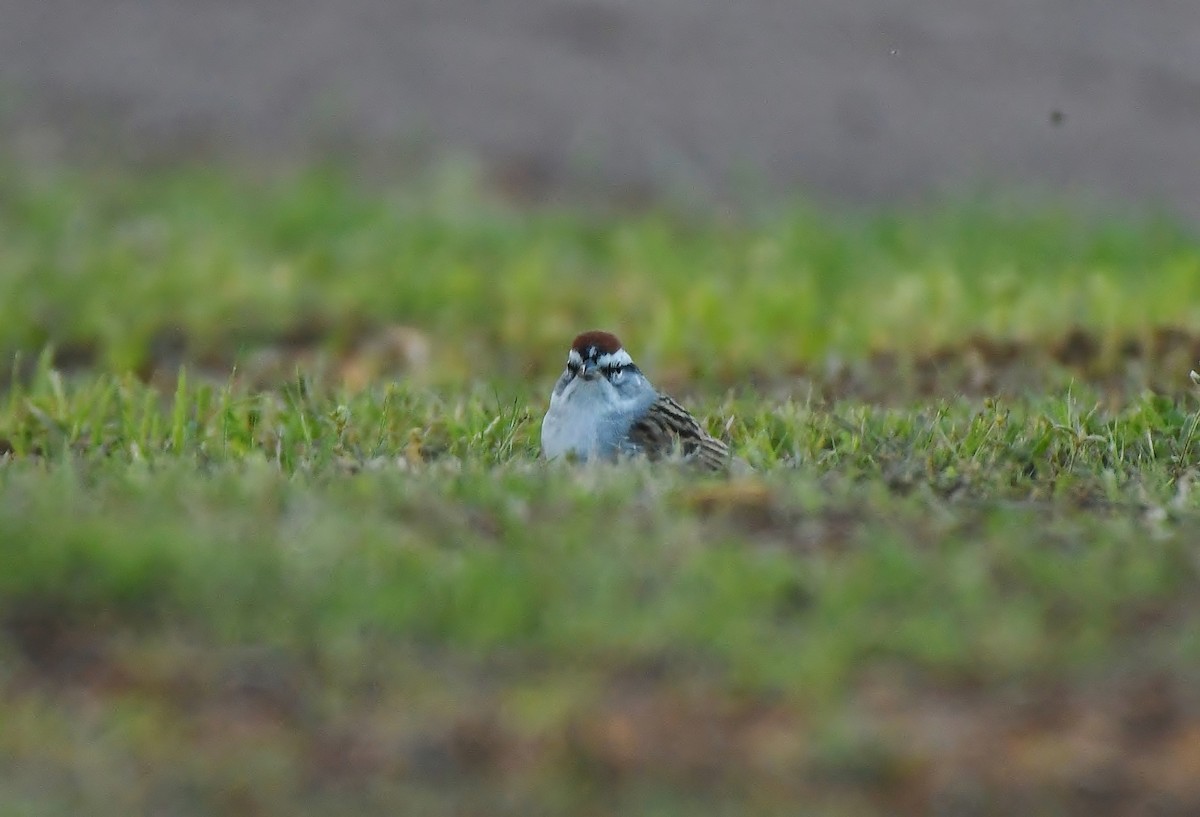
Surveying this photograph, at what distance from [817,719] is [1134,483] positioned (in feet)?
7.75

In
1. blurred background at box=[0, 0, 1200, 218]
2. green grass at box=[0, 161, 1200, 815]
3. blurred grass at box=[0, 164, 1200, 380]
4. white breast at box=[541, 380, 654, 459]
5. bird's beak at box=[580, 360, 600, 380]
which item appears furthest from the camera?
blurred background at box=[0, 0, 1200, 218]

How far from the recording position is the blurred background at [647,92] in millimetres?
12625

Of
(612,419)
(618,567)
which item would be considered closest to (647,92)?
(612,419)

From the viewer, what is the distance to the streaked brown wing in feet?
23.5

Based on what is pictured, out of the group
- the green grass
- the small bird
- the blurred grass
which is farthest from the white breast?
the blurred grass

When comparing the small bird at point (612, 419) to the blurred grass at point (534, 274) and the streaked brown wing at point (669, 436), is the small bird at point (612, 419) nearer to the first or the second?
the streaked brown wing at point (669, 436)

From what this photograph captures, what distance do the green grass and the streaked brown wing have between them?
0.40 ft

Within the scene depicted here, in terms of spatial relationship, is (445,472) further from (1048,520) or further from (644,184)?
(644,184)

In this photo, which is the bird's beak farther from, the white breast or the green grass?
the green grass

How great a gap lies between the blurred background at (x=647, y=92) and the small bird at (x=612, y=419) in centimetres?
495

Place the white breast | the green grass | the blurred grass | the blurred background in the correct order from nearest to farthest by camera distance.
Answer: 1. the green grass
2. the white breast
3. the blurred grass
4. the blurred background

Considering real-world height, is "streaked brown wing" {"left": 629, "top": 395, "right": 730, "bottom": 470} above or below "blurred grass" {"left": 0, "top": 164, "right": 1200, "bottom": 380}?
below

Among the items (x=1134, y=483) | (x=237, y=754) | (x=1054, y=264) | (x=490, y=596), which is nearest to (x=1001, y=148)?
(x=1054, y=264)

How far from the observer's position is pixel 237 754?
4699 mm
